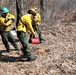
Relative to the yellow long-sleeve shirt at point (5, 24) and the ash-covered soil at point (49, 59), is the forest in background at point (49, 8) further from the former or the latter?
the yellow long-sleeve shirt at point (5, 24)

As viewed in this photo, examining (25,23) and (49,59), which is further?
(49,59)

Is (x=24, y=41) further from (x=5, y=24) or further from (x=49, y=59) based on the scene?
(x=5, y=24)

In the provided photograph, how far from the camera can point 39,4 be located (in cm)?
2011

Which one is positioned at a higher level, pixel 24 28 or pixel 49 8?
pixel 24 28

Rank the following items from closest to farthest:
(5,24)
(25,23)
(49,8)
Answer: (25,23), (5,24), (49,8)

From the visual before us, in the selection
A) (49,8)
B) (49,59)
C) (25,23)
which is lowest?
(49,59)

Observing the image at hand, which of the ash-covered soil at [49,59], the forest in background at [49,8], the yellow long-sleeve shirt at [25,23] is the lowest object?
the ash-covered soil at [49,59]

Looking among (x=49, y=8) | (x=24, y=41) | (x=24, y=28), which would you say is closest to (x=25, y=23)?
(x=24, y=28)

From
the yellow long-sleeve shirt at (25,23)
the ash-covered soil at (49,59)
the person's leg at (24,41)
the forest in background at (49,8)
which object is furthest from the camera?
the forest in background at (49,8)

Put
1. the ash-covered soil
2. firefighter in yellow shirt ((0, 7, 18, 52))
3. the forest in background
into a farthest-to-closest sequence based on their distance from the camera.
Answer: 1. the forest in background
2. firefighter in yellow shirt ((0, 7, 18, 52))
3. the ash-covered soil

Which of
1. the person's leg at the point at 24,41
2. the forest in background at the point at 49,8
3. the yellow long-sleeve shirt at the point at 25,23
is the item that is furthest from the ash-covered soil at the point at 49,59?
the forest in background at the point at 49,8

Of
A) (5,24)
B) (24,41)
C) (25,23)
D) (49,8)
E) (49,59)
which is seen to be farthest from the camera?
(49,8)

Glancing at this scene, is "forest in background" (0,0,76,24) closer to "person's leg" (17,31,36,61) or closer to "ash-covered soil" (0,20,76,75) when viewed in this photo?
"ash-covered soil" (0,20,76,75)

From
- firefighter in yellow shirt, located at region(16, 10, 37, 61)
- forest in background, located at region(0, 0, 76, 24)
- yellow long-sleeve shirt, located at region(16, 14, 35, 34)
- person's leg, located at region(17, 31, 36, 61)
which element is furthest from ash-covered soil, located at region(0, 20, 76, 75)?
forest in background, located at region(0, 0, 76, 24)
